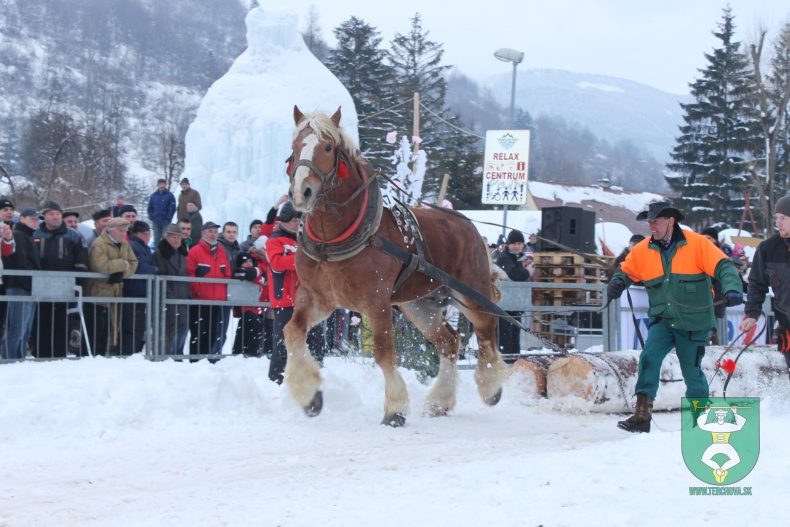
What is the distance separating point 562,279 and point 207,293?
A: 22.6ft

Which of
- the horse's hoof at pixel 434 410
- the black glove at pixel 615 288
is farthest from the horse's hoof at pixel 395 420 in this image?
the black glove at pixel 615 288

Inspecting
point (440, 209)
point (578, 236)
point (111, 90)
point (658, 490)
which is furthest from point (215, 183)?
point (111, 90)

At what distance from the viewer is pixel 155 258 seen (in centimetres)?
980

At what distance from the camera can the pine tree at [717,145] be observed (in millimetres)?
41906

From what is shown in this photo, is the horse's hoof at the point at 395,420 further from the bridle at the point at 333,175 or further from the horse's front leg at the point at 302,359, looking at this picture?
the bridle at the point at 333,175

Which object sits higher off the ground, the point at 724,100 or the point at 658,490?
the point at 724,100

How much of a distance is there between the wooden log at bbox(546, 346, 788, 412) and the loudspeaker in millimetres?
7082

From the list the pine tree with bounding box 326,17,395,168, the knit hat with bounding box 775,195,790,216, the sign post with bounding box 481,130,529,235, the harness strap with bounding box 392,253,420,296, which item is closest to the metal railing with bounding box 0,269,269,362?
the harness strap with bounding box 392,253,420,296

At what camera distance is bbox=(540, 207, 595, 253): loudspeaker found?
53.5ft

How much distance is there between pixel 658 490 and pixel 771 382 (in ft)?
19.5

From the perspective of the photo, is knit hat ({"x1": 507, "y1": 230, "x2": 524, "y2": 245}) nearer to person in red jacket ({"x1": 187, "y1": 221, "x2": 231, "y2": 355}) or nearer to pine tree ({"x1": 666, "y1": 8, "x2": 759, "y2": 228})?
person in red jacket ({"x1": 187, "y1": 221, "x2": 231, "y2": 355})

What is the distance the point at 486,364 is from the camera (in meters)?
8.05

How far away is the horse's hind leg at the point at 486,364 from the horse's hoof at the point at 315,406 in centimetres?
174

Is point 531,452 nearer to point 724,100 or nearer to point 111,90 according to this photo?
point 724,100
